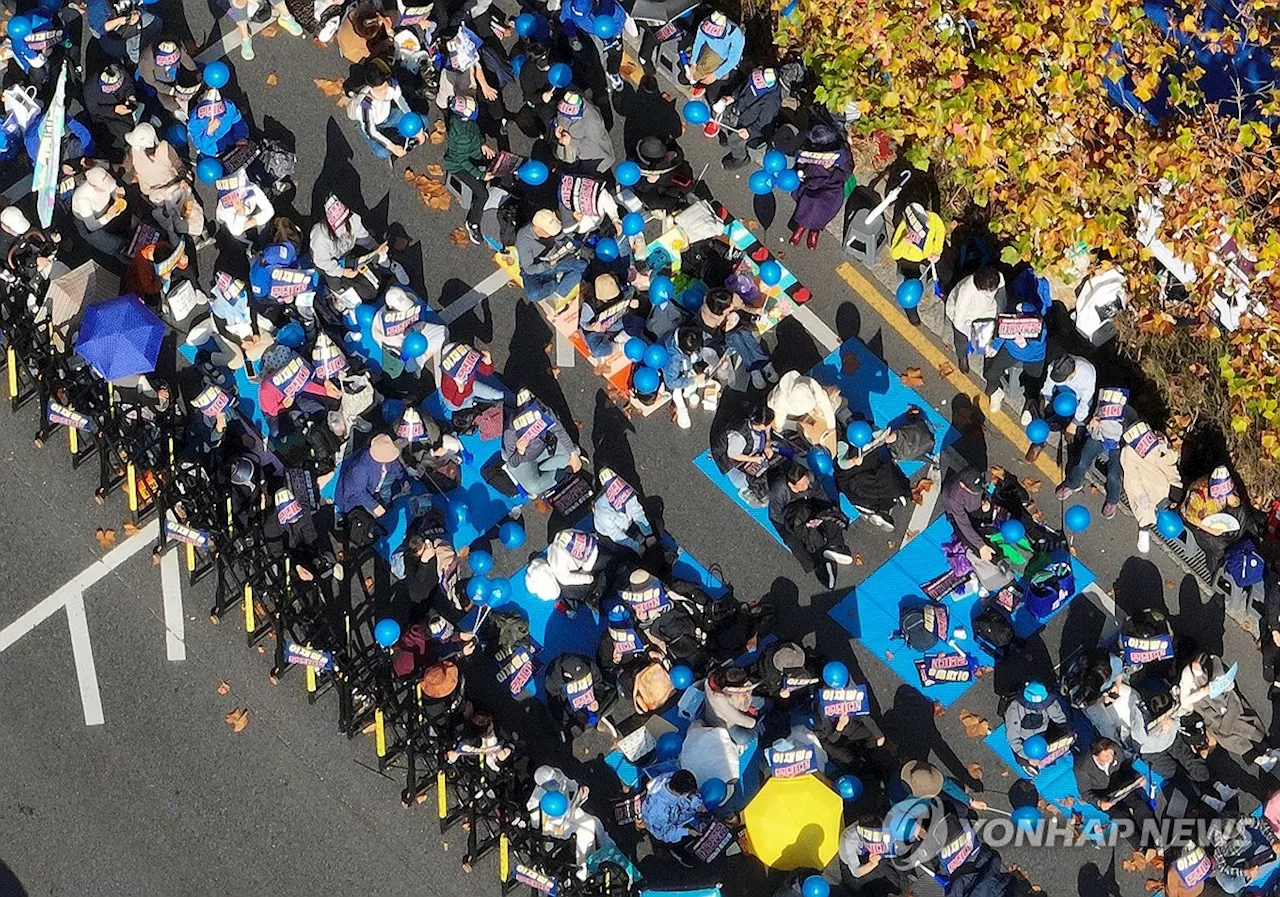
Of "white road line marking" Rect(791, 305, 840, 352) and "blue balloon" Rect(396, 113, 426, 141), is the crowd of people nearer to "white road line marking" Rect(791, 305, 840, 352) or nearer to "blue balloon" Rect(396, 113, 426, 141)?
"blue balloon" Rect(396, 113, 426, 141)

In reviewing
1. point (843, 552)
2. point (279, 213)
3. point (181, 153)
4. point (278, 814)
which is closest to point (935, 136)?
point (843, 552)

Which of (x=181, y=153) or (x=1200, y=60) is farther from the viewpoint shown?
(x=181, y=153)

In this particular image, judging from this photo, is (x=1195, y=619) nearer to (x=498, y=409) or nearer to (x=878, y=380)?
(x=878, y=380)

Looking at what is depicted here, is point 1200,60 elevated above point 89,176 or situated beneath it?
situated beneath

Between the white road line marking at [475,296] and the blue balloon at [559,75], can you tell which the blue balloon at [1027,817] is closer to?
the white road line marking at [475,296]

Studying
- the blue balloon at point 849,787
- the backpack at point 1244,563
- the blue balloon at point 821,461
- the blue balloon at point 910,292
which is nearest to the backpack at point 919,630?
the blue balloon at point 849,787

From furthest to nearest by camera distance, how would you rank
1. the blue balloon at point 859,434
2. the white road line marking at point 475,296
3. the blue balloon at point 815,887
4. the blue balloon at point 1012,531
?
the white road line marking at point 475,296, the blue balloon at point 859,434, the blue balloon at point 1012,531, the blue balloon at point 815,887
